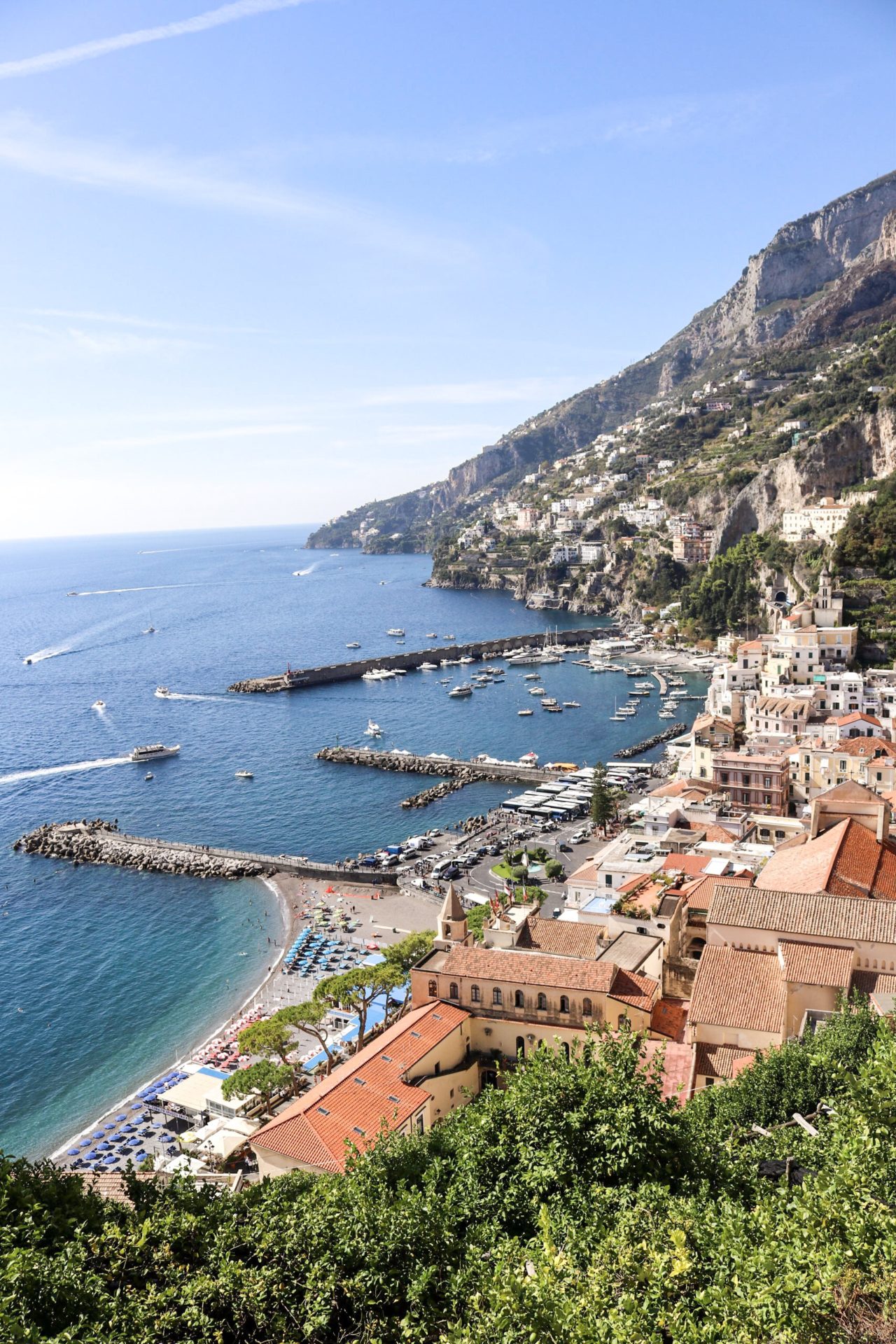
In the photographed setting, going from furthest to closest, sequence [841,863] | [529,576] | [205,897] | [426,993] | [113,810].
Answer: [529,576] → [113,810] → [205,897] → [841,863] → [426,993]

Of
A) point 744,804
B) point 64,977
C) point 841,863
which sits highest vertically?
point 841,863

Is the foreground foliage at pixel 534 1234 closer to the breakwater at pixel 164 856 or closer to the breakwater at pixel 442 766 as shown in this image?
the breakwater at pixel 164 856

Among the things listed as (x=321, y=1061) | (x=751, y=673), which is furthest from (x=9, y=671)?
Answer: (x=321, y=1061)

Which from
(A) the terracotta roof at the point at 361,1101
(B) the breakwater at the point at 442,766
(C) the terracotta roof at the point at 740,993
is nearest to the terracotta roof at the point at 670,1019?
(C) the terracotta roof at the point at 740,993

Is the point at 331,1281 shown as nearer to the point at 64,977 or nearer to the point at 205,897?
the point at 64,977

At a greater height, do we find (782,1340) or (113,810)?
(782,1340)

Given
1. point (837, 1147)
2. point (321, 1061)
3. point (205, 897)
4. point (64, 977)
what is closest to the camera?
point (837, 1147)
